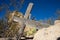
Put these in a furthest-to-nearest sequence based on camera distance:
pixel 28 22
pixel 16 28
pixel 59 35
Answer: pixel 16 28, pixel 28 22, pixel 59 35

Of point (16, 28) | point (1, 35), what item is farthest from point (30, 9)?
point (1, 35)

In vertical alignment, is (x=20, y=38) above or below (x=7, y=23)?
below

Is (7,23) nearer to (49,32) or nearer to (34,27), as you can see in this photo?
(34,27)

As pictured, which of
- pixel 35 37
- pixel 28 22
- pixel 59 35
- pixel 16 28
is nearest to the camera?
pixel 59 35

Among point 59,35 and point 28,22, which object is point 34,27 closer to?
point 28,22

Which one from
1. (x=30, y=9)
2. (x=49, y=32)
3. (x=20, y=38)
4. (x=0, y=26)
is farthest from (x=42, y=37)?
(x=0, y=26)

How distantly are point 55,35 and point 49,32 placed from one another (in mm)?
421

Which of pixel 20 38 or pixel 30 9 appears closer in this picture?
pixel 20 38

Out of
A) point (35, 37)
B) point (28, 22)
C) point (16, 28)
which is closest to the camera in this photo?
point (35, 37)

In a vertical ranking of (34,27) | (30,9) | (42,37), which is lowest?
(42,37)

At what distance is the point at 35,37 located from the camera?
862 cm

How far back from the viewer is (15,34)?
905 cm

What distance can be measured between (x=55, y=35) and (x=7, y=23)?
10.3ft

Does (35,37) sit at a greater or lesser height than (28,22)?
lesser
